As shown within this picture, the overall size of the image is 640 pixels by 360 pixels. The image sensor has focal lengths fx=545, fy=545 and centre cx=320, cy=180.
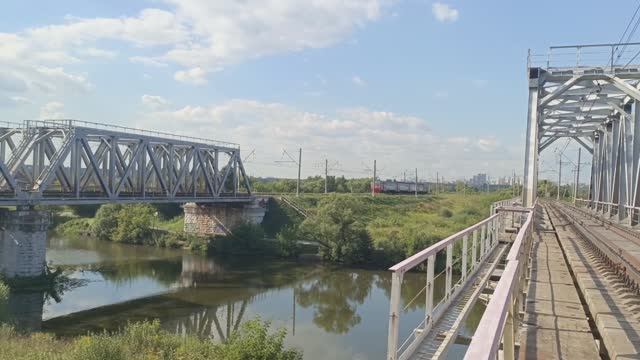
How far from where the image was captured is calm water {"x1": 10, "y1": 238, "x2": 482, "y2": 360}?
1164 inches

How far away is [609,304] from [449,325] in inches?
110

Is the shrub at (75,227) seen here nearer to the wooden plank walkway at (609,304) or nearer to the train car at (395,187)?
the train car at (395,187)

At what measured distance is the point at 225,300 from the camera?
38750mm

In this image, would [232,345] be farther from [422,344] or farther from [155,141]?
[155,141]

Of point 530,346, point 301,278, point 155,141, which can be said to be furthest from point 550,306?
point 155,141

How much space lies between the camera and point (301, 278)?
4691 centimetres

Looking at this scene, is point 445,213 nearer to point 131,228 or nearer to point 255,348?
point 131,228

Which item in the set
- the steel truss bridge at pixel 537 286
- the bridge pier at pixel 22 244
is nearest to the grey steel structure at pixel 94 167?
the bridge pier at pixel 22 244

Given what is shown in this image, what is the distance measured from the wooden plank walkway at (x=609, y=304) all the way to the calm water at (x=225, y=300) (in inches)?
428

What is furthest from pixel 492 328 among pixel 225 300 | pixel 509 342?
pixel 225 300

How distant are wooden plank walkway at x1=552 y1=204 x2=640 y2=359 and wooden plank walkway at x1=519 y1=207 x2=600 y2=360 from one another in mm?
170

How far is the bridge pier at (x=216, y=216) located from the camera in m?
67.9

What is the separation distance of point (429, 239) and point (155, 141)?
29.5 metres

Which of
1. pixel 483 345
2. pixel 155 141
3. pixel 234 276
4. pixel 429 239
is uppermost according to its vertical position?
pixel 155 141
